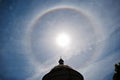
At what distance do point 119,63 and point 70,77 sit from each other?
10.8 metres

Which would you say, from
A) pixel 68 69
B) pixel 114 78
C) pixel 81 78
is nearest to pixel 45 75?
pixel 68 69

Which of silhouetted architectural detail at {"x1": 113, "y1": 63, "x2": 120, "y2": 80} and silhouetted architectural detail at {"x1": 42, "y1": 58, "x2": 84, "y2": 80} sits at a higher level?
silhouetted architectural detail at {"x1": 42, "y1": 58, "x2": 84, "y2": 80}

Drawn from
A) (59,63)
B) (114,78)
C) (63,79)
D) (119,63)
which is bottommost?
(114,78)

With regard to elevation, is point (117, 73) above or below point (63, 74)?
below

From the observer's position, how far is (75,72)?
36531 millimetres

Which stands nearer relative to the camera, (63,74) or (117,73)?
(117,73)

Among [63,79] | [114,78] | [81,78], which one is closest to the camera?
[114,78]

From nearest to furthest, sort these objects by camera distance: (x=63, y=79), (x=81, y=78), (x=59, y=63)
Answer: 1. (x=63, y=79)
2. (x=81, y=78)
3. (x=59, y=63)

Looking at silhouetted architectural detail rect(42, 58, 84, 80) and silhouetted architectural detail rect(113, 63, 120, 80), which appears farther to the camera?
silhouetted architectural detail rect(42, 58, 84, 80)

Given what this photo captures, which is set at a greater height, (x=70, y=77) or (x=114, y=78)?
(x=70, y=77)

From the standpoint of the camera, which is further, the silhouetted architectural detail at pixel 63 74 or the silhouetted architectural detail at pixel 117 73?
the silhouetted architectural detail at pixel 63 74

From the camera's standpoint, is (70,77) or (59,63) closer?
(70,77)

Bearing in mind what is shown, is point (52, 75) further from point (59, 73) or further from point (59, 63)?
point (59, 63)

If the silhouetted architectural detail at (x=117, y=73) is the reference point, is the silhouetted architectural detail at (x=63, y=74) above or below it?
above
